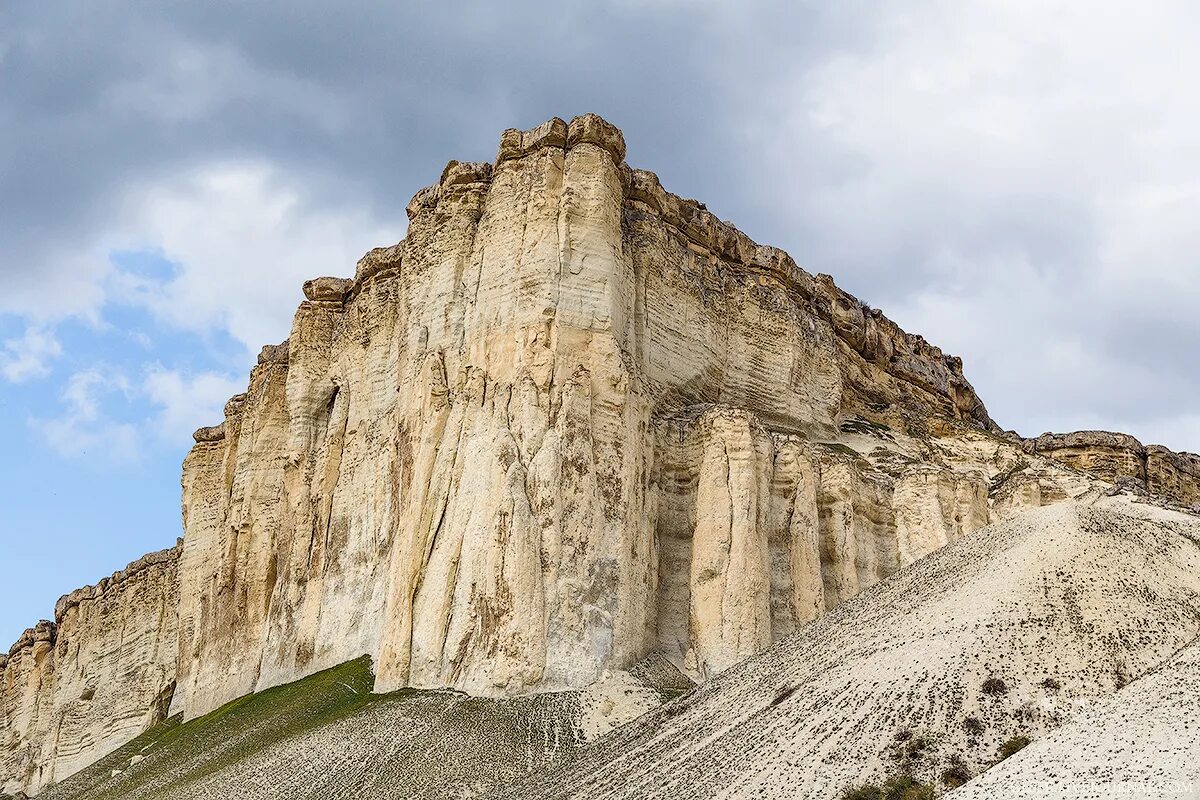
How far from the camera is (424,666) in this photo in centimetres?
4394

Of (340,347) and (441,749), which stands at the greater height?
(340,347)

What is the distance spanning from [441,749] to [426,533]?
9.97 m

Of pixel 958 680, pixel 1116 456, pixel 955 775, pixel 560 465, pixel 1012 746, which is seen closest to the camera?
pixel 955 775

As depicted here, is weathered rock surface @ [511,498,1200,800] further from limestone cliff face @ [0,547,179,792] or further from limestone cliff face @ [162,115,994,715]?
limestone cliff face @ [0,547,179,792]

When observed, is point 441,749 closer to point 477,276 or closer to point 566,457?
point 566,457

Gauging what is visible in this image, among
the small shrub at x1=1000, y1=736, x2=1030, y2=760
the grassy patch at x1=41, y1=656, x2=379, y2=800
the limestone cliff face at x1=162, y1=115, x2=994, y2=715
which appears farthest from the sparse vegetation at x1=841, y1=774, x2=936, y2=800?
the grassy patch at x1=41, y1=656, x2=379, y2=800

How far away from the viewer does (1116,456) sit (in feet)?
232

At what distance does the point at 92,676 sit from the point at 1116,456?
58747 mm

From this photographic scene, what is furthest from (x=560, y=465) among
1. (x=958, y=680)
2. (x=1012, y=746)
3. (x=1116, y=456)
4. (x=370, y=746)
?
(x=1116, y=456)

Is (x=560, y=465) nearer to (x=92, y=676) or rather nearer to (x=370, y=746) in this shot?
(x=370, y=746)

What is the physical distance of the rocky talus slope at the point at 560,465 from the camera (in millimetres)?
44812

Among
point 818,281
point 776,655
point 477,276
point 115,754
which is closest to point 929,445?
point 818,281

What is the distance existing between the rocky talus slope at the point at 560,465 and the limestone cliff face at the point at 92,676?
0.46m


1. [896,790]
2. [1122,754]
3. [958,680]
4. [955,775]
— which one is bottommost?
[896,790]
